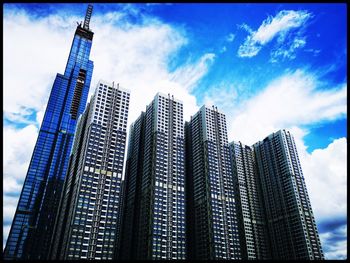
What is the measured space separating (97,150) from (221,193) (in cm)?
5550

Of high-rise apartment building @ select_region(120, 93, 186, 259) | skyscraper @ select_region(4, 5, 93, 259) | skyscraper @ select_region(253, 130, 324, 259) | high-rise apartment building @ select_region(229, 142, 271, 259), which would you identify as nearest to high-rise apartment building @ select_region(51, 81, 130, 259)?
high-rise apartment building @ select_region(120, 93, 186, 259)

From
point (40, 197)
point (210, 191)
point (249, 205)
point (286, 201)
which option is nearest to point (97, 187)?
Answer: point (210, 191)

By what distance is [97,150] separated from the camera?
113 metres

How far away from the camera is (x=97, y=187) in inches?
4144

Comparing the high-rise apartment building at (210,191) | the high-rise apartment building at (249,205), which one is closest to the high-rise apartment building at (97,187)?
the high-rise apartment building at (210,191)

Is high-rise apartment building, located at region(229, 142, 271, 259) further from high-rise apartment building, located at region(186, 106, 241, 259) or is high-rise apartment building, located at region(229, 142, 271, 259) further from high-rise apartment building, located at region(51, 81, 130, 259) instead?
high-rise apartment building, located at region(51, 81, 130, 259)

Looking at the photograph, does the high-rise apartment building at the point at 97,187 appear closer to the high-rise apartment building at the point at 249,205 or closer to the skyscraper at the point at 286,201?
the high-rise apartment building at the point at 249,205

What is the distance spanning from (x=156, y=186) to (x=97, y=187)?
24.2m

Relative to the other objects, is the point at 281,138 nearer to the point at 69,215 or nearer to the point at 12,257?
the point at 69,215

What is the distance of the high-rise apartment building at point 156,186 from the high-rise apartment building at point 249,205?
35965 mm

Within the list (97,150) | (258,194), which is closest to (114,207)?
(97,150)

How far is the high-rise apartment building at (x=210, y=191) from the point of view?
116 metres

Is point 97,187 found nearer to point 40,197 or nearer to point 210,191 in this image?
point 210,191

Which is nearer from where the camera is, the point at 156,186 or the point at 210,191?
the point at 156,186
